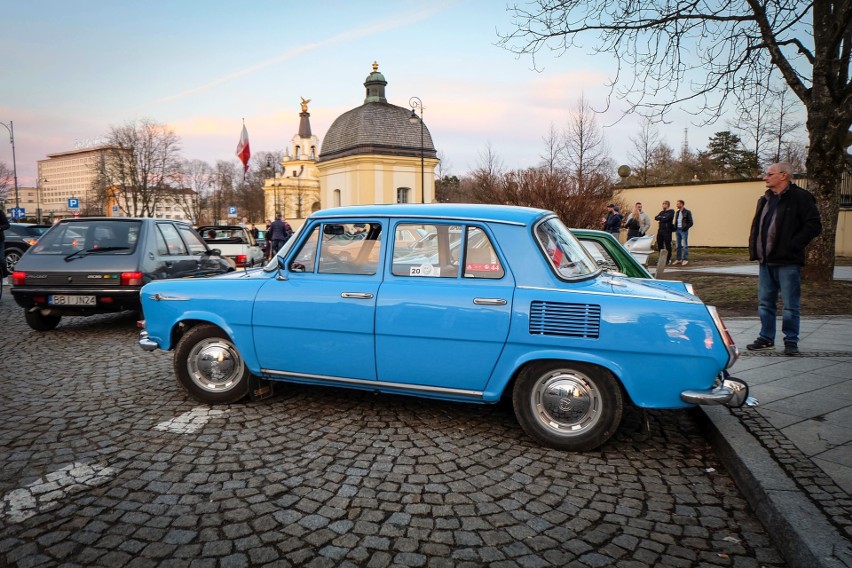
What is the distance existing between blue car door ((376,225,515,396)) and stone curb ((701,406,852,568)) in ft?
5.46

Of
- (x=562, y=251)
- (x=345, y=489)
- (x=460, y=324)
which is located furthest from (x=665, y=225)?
(x=345, y=489)

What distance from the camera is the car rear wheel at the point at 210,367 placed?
4.67 metres

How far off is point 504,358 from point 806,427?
226 centimetres

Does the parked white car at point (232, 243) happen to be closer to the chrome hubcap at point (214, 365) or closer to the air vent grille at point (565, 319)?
the chrome hubcap at point (214, 365)

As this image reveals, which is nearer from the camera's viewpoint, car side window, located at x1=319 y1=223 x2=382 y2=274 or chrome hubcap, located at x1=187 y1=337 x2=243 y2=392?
car side window, located at x1=319 y1=223 x2=382 y2=274

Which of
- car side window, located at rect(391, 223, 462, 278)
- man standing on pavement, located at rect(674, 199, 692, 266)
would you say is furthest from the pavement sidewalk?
man standing on pavement, located at rect(674, 199, 692, 266)

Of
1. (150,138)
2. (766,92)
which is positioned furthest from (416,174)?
(766,92)

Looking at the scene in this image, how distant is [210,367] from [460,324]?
2.35 m

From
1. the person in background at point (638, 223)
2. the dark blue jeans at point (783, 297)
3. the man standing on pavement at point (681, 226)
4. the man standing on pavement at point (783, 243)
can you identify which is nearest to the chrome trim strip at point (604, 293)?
the man standing on pavement at point (783, 243)

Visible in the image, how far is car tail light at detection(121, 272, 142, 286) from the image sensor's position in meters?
7.27

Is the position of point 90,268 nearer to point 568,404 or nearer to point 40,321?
point 40,321

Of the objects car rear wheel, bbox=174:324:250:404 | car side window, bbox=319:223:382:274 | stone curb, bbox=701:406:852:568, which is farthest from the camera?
car rear wheel, bbox=174:324:250:404

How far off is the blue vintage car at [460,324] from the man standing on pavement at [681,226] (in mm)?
13690

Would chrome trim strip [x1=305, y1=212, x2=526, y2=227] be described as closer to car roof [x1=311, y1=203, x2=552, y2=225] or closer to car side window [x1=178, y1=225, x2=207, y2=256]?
car roof [x1=311, y1=203, x2=552, y2=225]
